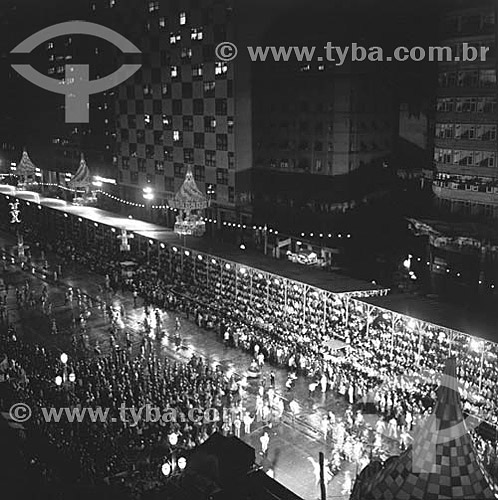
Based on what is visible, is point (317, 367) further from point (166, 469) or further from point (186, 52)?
point (186, 52)

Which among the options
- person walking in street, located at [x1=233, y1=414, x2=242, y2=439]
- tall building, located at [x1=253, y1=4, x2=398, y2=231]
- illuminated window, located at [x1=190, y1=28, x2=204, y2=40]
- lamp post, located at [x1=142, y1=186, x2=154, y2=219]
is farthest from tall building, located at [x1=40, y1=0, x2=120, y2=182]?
person walking in street, located at [x1=233, y1=414, x2=242, y2=439]

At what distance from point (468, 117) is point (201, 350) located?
18795 mm

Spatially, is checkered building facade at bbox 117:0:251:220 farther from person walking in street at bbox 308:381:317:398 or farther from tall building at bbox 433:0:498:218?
person walking in street at bbox 308:381:317:398

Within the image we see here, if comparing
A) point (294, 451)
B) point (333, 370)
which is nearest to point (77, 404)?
point (294, 451)

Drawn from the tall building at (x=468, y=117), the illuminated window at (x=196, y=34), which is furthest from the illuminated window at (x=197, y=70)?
the tall building at (x=468, y=117)

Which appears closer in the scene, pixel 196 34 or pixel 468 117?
pixel 468 117

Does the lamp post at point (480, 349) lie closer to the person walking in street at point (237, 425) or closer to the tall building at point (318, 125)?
the person walking in street at point (237, 425)

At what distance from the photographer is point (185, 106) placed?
5500cm

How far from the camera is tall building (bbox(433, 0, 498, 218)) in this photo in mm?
33844

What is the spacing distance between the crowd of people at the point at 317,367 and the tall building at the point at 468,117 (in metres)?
12.8

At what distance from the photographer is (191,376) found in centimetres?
2606

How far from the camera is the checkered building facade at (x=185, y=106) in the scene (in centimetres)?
5112

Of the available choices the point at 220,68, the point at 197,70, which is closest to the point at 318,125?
the point at 220,68

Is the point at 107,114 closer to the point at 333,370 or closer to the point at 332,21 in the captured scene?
the point at 332,21
